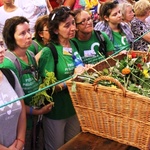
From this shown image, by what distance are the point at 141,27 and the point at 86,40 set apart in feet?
5.02

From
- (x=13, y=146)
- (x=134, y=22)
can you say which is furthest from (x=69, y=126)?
(x=134, y=22)

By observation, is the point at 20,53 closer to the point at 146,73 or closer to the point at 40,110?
the point at 40,110

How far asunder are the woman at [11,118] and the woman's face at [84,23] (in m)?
1.03

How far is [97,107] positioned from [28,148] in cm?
136

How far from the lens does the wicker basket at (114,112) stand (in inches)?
78.7

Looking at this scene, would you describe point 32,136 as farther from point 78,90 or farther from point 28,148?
point 78,90

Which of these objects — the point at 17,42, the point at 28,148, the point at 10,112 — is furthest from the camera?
the point at 28,148

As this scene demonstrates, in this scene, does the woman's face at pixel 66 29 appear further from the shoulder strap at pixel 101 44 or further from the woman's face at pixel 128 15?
the woman's face at pixel 128 15

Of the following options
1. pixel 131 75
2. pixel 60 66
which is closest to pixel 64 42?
pixel 60 66

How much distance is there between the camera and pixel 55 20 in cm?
303

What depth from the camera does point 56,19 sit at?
3027mm

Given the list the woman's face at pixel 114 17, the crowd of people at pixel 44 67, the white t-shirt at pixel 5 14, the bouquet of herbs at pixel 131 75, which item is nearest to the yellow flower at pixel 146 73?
the bouquet of herbs at pixel 131 75

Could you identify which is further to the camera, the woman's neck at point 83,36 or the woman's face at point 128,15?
the woman's face at point 128,15

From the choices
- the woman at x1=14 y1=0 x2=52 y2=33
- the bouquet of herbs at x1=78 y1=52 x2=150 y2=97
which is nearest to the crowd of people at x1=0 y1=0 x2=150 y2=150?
the bouquet of herbs at x1=78 y1=52 x2=150 y2=97
